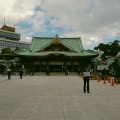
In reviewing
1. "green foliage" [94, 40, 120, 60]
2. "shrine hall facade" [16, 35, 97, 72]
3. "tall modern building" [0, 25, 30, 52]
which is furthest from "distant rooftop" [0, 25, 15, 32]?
"green foliage" [94, 40, 120, 60]

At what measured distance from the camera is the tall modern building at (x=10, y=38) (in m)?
125

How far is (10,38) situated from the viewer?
139875 millimetres

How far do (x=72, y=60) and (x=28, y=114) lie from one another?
4027 cm

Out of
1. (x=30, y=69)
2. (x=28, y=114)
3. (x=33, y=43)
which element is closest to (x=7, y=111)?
(x=28, y=114)

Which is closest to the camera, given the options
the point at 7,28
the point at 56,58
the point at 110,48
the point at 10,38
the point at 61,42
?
the point at 61,42

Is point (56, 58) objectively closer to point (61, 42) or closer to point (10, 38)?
point (61, 42)

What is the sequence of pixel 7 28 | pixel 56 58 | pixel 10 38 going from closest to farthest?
pixel 56 58 → pixel 10 38 → pixel 7 28

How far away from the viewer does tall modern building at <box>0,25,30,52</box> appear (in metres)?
125

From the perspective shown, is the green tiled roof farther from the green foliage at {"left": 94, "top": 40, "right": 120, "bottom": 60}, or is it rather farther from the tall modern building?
the tall modern building

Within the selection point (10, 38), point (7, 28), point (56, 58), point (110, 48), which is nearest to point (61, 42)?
point (56, 58)

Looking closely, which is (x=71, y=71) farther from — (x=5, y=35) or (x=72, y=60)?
(x=5, y=35)

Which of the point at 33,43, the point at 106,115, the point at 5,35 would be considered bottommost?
the point at 106,115

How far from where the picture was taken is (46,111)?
7.67m

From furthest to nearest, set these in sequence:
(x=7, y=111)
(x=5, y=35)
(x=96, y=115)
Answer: (x=5, y=35), (x=7, y=111), (x=96, y=115)
